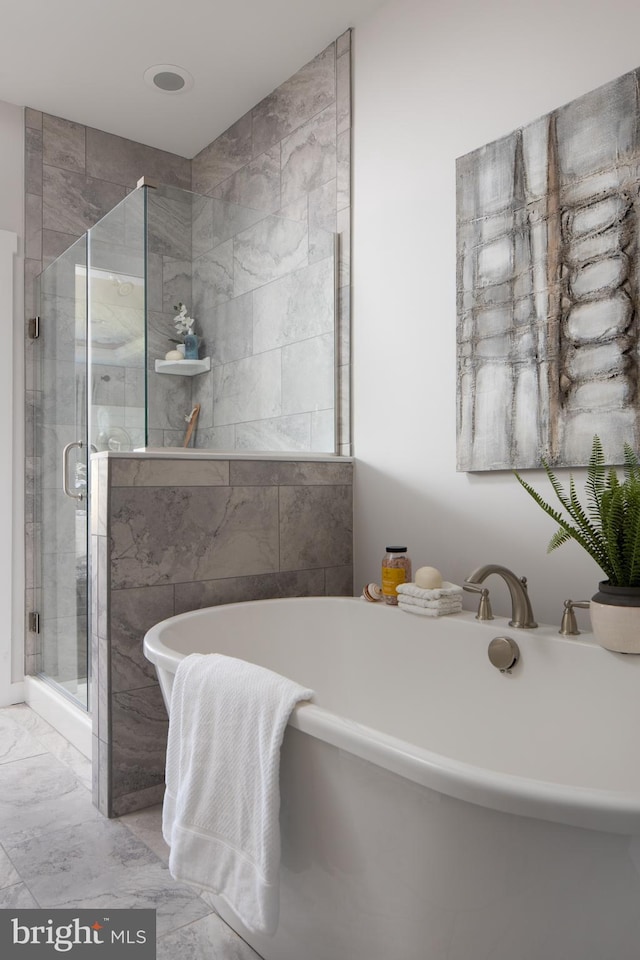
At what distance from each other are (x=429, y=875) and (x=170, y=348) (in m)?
1.80

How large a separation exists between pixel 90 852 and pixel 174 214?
1.99m

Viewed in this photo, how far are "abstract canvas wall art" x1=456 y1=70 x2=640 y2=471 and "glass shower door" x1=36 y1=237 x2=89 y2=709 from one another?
1.45 metres

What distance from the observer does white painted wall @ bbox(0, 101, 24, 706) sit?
10.0 feet

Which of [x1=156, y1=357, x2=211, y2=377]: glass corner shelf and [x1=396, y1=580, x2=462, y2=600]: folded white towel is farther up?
[x1=156, y1=357, x2=211, y2=377]: glass corner shelf

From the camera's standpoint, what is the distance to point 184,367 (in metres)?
2.37

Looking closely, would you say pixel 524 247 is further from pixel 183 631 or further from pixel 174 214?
pixel 183 631

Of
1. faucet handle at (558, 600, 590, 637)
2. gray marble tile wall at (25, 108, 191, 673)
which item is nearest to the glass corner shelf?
gray marble tile wall at (25, 108, 191, 673)

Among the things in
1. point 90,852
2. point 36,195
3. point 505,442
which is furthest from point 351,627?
point 36,195

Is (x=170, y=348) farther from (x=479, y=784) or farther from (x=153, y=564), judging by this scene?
(x=479, y=784)

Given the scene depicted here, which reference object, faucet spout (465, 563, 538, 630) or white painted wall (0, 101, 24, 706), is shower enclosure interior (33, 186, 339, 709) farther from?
faucet spout (465, 563, 538, 630)

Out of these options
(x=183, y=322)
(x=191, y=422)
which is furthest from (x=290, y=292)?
(x=191, y=422)

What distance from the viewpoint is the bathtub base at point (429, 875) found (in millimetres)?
853

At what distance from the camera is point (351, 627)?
7.18ft

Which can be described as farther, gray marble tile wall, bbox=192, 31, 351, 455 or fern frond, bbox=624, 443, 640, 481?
gray marble tile wall, bbox=192, 31, 351, 455
